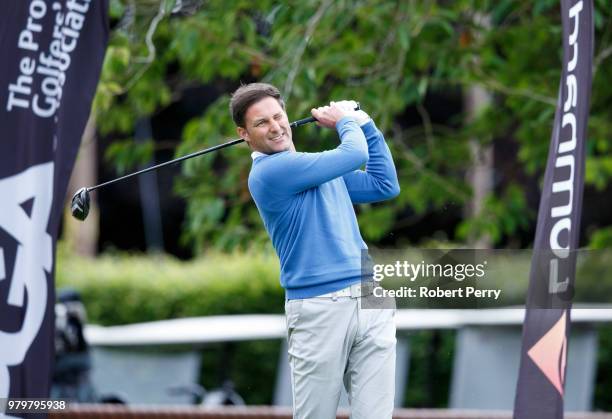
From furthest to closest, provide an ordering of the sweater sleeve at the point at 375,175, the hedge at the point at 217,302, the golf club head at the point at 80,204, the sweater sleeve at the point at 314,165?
the hedge at the point at 217,302 → the golf club head at the point at 80,204 → the sweater sleeve at the point at 375,175 → the sweater sleeve at the point at 314,165

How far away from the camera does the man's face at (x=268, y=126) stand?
4785 millimetres

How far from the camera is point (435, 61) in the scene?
8.59 metres

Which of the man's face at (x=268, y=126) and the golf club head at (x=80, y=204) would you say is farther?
the golf club head at (x=80, y=204)

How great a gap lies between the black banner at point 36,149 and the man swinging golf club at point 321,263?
1025 millimetres

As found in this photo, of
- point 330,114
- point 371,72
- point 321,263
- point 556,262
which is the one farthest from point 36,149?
point 371,72

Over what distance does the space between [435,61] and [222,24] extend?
4.92ft

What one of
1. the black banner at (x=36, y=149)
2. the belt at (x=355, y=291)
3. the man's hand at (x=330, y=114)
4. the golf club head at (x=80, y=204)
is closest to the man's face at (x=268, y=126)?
the man's hand at (x=330, y=114)

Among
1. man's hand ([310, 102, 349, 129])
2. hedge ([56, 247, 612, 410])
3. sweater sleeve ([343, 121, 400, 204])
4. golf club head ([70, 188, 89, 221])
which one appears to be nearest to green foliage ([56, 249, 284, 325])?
hedge ([56, 247, 612, 410])

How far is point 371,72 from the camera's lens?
827 centimetres

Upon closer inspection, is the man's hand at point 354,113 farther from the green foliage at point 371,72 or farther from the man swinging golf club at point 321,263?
the green foliage at point 371,72

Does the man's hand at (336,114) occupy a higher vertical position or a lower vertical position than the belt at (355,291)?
higher

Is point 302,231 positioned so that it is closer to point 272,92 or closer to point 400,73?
point 272,92

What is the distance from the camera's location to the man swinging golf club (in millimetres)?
4672

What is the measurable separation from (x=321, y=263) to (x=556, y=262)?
3.13ft
